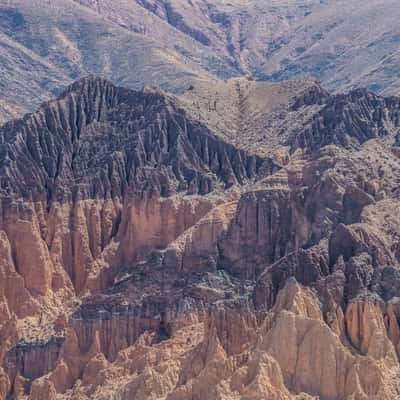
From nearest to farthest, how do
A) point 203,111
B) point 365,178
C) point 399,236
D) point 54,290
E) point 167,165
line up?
point 399,236 → point 365,178 → point 54,290 → point 167,165 → point 203,111

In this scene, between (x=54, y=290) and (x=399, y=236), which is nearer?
(x=399, y=236)

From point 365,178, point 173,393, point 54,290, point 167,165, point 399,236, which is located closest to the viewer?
point 173,393

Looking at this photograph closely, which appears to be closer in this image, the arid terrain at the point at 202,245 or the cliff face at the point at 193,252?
the cliff face at the point at 193,252

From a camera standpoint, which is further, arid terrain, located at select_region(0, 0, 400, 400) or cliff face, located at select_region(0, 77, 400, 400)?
arid terrain, located at select_region(0, 0, 400, 400)

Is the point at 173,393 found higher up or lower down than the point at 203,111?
lower down

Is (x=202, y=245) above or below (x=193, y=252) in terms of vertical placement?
above

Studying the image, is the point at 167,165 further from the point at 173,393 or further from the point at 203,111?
the point at 173,393

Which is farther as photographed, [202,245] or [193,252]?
[202,245]

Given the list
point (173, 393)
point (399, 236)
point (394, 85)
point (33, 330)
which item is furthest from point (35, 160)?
point (394, 85)
